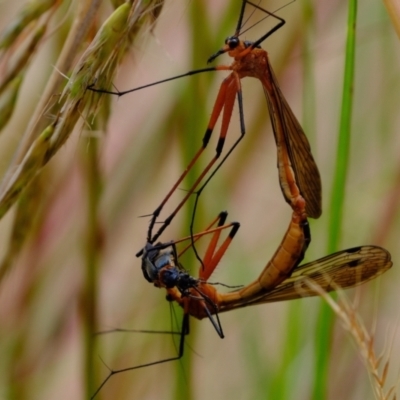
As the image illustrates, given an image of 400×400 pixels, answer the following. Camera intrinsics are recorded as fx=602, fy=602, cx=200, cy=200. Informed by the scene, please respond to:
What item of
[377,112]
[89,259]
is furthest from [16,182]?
[377,112]

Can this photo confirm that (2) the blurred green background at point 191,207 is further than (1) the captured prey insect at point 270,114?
Yes

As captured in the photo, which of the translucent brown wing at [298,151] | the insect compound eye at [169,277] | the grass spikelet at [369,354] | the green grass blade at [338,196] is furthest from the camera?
the insect compound eye at [169,277]

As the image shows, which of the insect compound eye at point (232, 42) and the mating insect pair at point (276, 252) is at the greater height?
the insect compound eye at point (232, 42)

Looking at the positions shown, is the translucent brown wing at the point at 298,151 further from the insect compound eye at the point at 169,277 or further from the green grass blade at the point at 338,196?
the insect compound eye at the point at 169,277

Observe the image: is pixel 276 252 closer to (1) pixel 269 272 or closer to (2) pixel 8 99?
(1) pixel 269 272

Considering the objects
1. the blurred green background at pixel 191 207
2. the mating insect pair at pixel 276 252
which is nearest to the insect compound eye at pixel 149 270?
the mating insect pair at pixel 276 252

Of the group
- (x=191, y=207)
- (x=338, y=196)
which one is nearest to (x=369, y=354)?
(x=338, y=196)

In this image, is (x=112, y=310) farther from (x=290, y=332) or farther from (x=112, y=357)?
(x=290, y=332)

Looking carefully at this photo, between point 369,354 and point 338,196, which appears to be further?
point 338,196
